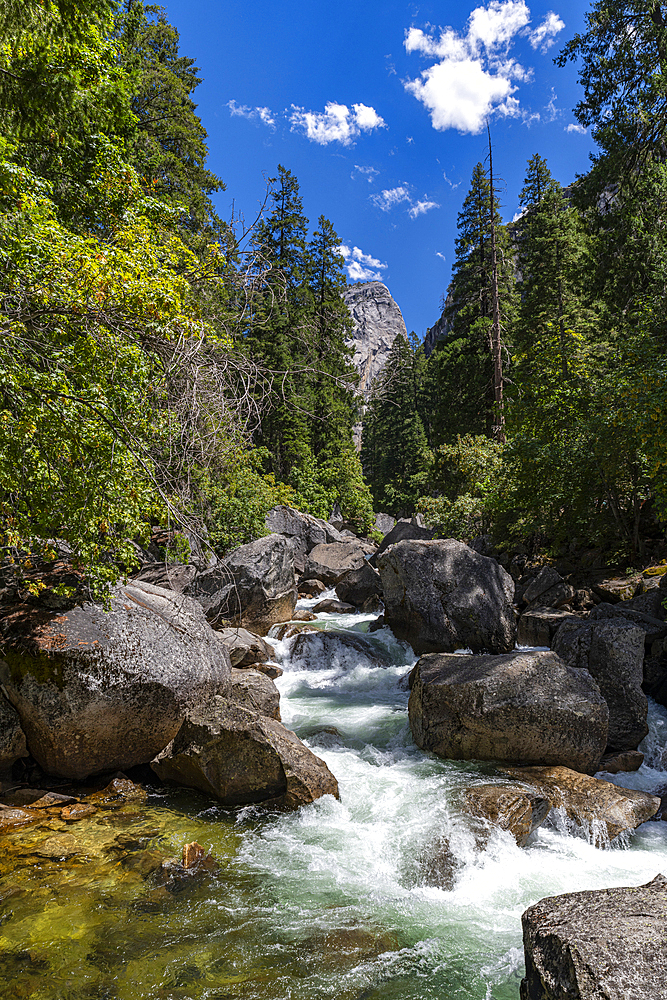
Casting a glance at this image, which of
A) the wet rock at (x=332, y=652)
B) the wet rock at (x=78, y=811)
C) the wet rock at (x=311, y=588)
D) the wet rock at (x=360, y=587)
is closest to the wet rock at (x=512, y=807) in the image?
the wet rock at (x=78, y=811)

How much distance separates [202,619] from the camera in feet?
28.1

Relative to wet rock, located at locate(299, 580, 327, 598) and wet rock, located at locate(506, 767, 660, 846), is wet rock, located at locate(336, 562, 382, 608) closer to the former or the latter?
wet rock, located at locate(299, 580, 327, 598)

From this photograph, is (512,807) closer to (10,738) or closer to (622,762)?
(622,762)

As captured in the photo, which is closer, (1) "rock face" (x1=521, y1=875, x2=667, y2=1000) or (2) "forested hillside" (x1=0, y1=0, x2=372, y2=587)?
(1) "rock face" (x1=521, y1=875, x2=667, y2=1000)

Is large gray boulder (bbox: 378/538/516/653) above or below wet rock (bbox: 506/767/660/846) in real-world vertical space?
above

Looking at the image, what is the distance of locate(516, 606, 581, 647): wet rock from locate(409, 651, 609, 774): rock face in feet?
11.0

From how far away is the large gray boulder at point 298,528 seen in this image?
857 inches

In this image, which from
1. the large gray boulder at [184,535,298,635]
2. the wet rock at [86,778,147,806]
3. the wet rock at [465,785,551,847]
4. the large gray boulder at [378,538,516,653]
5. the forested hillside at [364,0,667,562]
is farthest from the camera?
the large gray boulder at [184,535,298,635]

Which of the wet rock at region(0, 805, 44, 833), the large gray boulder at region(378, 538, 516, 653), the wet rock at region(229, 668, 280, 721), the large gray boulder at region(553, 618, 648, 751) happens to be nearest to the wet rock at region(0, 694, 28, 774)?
Result: the wet rock at region(0, 805, 44, 833)

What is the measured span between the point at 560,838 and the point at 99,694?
5353 millimetres

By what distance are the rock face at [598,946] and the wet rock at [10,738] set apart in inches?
231

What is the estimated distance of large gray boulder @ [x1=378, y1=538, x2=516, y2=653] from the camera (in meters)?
11.4

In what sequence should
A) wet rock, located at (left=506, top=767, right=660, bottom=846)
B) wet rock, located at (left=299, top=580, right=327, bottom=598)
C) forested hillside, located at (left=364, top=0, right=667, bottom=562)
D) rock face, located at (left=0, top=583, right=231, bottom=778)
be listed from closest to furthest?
wet rock, located at (left=506, top=767, right=660, bottom=846), rock face, located at (left=0, top=583, right=231, bottom=778), forested hillside, located at (left=364, top=0, right=667, bottom=562), wet rock, located at (left=299, top=580, right=327, bottom=598)

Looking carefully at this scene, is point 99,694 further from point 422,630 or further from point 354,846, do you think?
point 422,630
